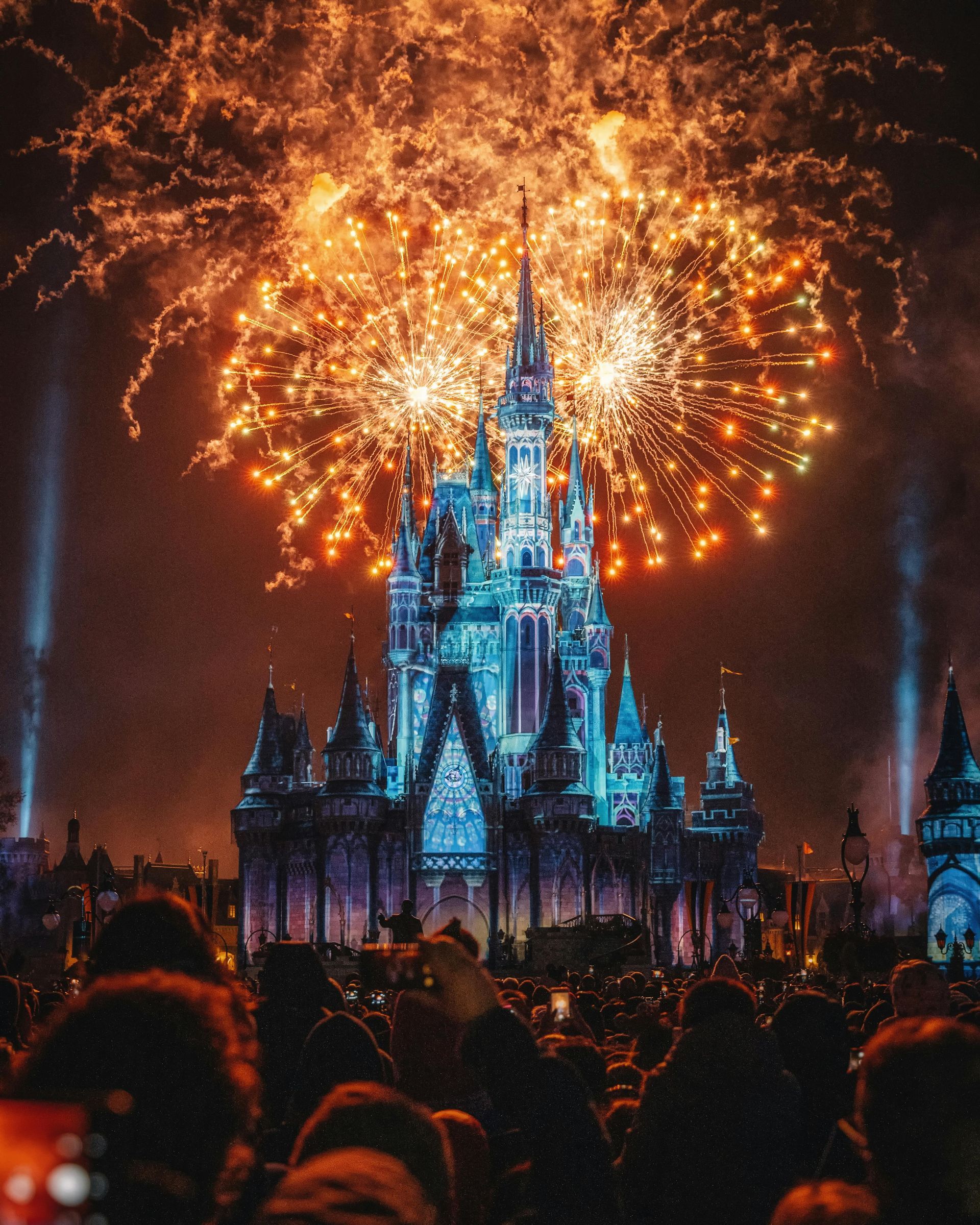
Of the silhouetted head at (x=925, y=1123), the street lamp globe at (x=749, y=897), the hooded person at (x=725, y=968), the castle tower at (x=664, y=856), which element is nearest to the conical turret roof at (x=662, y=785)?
the castle tower at (x=664, y=856)

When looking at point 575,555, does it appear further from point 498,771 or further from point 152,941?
point 152,941

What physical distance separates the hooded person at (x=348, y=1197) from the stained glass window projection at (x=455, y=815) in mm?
77783

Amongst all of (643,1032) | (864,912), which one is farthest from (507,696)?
(643,1032)

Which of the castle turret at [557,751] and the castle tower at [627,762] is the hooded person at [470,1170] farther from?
the castle tower at [627,762]

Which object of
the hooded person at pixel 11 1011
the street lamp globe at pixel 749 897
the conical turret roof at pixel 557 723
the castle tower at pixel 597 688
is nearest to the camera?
the hooded person at pixel 11 1011

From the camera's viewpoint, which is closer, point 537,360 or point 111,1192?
point 111,1192

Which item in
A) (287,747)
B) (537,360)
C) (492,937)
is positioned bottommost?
(492,937)

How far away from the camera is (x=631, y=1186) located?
730cm

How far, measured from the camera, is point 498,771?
271ft

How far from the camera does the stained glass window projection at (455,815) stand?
266 feet

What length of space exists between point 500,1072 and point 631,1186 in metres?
1.02

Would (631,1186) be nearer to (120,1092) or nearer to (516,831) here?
(120,1092)

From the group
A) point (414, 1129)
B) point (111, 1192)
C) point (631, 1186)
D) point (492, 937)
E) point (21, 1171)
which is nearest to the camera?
point (21, 1171)

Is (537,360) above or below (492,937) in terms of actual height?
above
